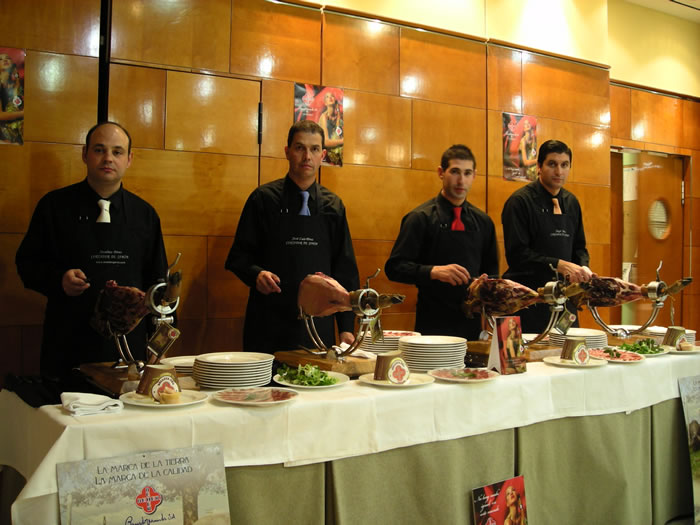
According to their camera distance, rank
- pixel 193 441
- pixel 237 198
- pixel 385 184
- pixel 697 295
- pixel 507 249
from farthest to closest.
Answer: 1. pixel 697 295
2. pixel 385 184
3. pixel 237 198
4. pixel 507 249
5. pixel 193 441

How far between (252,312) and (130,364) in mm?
1309

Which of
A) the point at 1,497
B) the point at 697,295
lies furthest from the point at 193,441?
the point at 697,295

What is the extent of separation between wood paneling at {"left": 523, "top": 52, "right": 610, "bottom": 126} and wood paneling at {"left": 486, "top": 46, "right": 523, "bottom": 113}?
7 centimetres

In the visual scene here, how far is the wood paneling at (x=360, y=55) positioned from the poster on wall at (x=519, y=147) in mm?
1068

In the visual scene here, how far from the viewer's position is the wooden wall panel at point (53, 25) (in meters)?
3.54

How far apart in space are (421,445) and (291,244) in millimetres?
1526

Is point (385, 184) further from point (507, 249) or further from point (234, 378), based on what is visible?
point (234, 378)

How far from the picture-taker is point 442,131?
4789mm

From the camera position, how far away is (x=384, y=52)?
15.0 ft

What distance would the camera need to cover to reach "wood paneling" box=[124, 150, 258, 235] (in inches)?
151

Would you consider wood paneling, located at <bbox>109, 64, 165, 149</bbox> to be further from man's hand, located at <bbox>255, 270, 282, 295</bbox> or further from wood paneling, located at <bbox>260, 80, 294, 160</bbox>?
man's hand, located at <bbox>255, 270, 282, 295</bbox>

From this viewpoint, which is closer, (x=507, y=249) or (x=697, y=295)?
(x=507, y=249)

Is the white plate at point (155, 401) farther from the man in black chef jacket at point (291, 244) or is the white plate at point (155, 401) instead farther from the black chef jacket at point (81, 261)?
the man in black chef jacket at point (291, 244)

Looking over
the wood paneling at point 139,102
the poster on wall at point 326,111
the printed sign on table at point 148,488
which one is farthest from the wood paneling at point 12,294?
the printed sign on table at point 148,488
